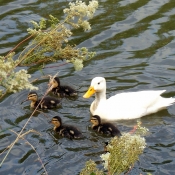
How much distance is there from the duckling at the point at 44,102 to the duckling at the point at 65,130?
0.63 m

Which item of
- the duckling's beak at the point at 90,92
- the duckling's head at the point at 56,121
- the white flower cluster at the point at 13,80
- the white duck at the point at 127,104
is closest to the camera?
the white flower cluster at the point at 13,80

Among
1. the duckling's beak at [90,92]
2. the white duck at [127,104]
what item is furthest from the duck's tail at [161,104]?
the duckling's beak at [90,92]

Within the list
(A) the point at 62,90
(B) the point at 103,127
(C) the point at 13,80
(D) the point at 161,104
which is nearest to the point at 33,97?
(A) the point at 62,90

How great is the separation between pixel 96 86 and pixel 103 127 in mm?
812

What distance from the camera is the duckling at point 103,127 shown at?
662 centimetres

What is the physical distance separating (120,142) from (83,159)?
3.04 metres

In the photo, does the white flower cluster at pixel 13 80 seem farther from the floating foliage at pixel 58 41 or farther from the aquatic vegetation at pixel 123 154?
the aquatic vegetation at pixel 123 154

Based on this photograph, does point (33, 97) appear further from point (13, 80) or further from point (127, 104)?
point (13, 80)

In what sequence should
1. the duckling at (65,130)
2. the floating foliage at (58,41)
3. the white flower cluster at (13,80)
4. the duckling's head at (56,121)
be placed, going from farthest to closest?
the duckling's head at (56,121) < the duckling at (65,130) < the floating foliage at (58,41) < the white flower cluster at (13,80)

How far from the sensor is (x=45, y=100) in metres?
7.46

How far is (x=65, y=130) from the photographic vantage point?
21.8 feet

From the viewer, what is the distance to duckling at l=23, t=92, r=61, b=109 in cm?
742

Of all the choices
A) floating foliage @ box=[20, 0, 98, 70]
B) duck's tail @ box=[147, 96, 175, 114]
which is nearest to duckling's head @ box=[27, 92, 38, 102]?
duck's tail @ box=[147, 96, 175, 114]

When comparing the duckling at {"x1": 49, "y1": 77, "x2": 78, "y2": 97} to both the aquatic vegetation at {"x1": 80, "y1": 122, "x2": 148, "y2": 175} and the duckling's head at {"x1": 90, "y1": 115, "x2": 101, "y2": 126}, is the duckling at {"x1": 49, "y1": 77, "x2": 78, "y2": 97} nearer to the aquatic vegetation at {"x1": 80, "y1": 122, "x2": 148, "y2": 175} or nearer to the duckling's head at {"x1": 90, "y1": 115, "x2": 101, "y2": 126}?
the duckling's head at {"x1": 90, "y1": 115, "x2": 101, "y2": 126}
